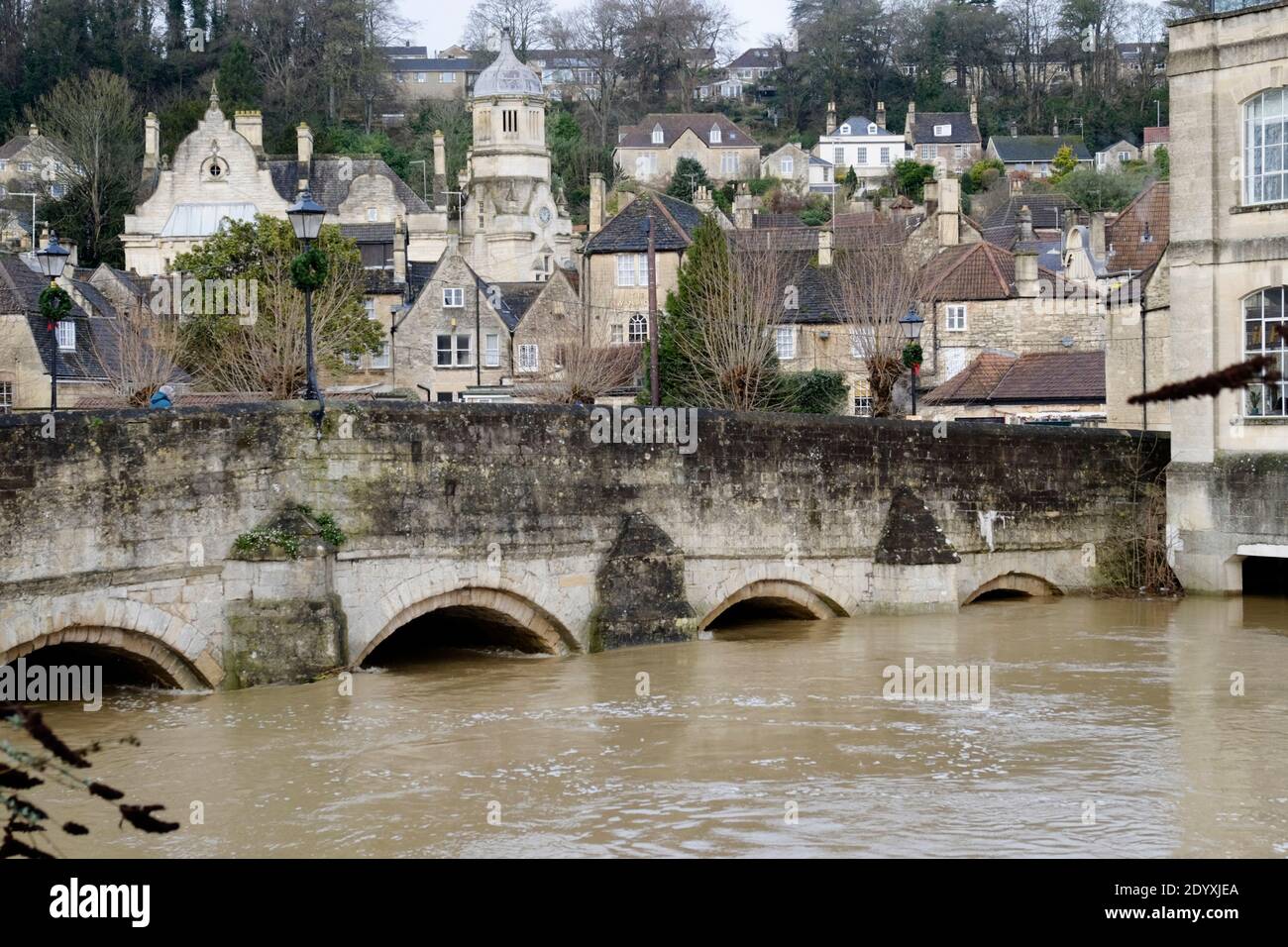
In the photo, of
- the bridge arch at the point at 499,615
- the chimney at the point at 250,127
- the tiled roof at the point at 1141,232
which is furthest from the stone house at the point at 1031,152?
the bridge arch at the point at 499,615

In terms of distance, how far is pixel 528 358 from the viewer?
5459 cm

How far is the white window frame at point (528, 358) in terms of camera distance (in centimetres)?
5406

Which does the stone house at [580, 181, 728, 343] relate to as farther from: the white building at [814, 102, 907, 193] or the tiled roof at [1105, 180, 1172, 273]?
the white building at [814, 102, 907, 193]

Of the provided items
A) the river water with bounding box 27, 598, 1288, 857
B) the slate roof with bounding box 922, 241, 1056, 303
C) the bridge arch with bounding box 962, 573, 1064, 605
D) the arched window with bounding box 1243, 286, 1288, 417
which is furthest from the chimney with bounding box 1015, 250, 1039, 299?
the river water with bounding box 27, 598, 1288, 857

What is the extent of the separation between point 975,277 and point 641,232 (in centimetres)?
973

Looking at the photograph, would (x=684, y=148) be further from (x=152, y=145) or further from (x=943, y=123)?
(x=152, y=145)

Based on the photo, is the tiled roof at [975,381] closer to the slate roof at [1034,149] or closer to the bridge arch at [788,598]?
the bridge arch at [788,598]

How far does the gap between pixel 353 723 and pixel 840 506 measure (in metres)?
9.53

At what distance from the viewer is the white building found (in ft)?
335

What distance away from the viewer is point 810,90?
112m

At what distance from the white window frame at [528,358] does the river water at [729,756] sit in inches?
1173
